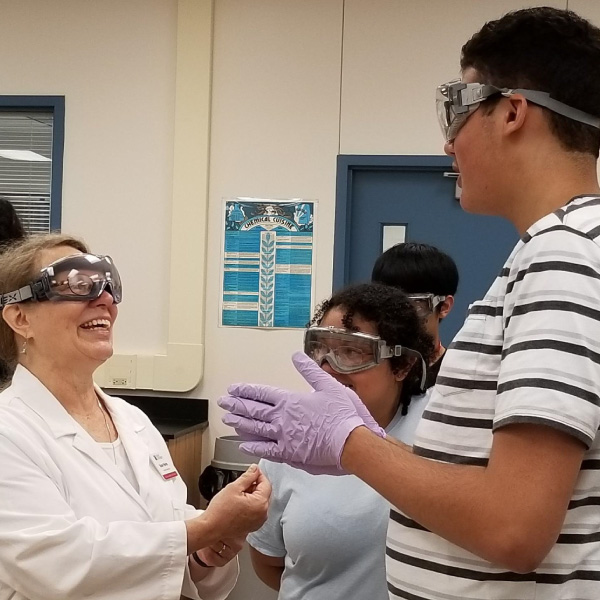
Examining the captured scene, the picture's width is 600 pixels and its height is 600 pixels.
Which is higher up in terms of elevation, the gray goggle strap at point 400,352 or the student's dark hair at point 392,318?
the student's dark hair at point 392,318

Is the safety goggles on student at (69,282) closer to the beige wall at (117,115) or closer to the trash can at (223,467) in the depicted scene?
the trash can at (223,467)

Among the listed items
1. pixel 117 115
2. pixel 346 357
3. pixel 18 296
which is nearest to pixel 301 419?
pixel 346 357

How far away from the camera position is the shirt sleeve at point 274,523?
74.2 inches

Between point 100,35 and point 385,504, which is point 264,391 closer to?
point 385,504

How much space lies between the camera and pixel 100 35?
162 inches

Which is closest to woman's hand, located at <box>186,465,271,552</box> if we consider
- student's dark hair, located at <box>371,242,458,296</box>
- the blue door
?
student's dark hair, located at <box>371,242,458,296</box>

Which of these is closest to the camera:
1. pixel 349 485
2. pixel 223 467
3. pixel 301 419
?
pixel 301 419

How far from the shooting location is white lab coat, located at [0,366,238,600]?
4.94 feet

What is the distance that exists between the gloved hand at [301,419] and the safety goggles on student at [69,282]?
29.9 inches

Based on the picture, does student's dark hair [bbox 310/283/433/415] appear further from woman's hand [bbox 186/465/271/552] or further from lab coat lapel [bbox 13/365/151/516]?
lab coat lapel [bbox 13/365/151/516]

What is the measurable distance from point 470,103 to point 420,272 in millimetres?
1520

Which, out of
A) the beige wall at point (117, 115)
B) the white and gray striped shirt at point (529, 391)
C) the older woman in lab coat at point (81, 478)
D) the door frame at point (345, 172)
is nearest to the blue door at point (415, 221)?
the door frame at point (345, 172)

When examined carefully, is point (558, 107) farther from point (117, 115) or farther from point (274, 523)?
point (117, 115)

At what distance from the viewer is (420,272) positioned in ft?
8.62
